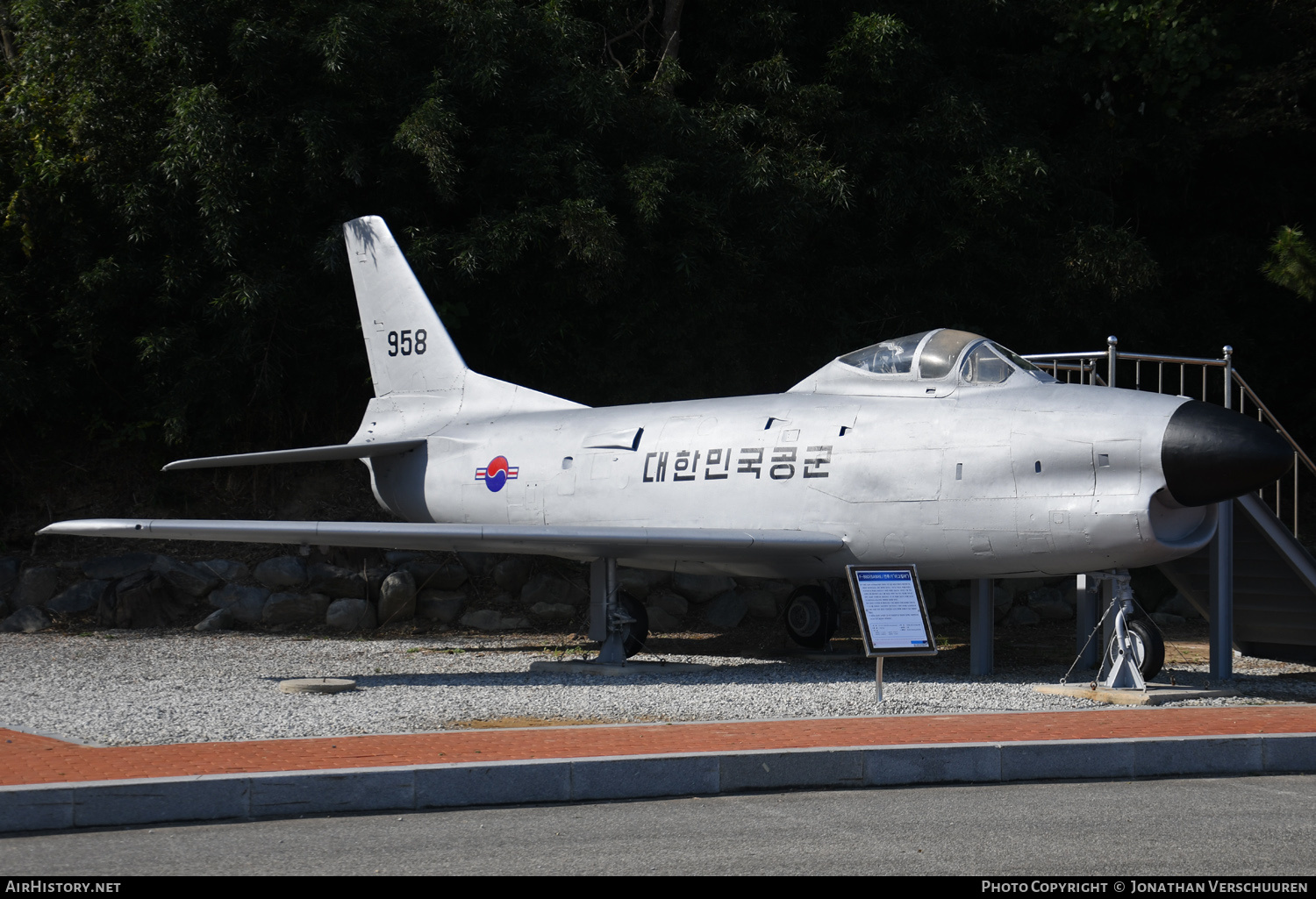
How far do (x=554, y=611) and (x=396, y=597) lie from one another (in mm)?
2262

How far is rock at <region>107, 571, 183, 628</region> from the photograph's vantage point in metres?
15.1

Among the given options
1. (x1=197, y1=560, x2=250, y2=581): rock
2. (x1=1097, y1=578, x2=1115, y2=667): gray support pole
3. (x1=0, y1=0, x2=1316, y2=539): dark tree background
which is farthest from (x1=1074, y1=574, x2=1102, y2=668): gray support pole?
(x1=197, y1=560, x2=250, y2=581): rock

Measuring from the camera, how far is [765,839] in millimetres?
5082

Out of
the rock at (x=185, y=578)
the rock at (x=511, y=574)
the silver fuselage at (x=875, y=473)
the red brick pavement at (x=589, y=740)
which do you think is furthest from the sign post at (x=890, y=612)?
the rock at (x=185, y=578)

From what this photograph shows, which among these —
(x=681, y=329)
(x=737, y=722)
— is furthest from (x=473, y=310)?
(x=737, y=722)

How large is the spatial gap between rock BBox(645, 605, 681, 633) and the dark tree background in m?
3.58

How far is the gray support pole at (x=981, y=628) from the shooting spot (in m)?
11.3

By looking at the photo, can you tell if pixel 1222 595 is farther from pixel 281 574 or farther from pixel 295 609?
pixel 281 574

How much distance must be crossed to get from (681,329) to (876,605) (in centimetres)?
965

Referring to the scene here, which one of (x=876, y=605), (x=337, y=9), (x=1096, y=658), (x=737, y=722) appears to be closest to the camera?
(x=737, y=722)

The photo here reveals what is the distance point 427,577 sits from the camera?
54.7 ft

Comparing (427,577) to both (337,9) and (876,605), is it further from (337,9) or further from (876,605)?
(876,605)

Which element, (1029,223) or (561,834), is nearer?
(561,834)

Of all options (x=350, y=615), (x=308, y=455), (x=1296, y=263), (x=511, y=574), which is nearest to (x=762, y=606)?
(x=511, y=574)
